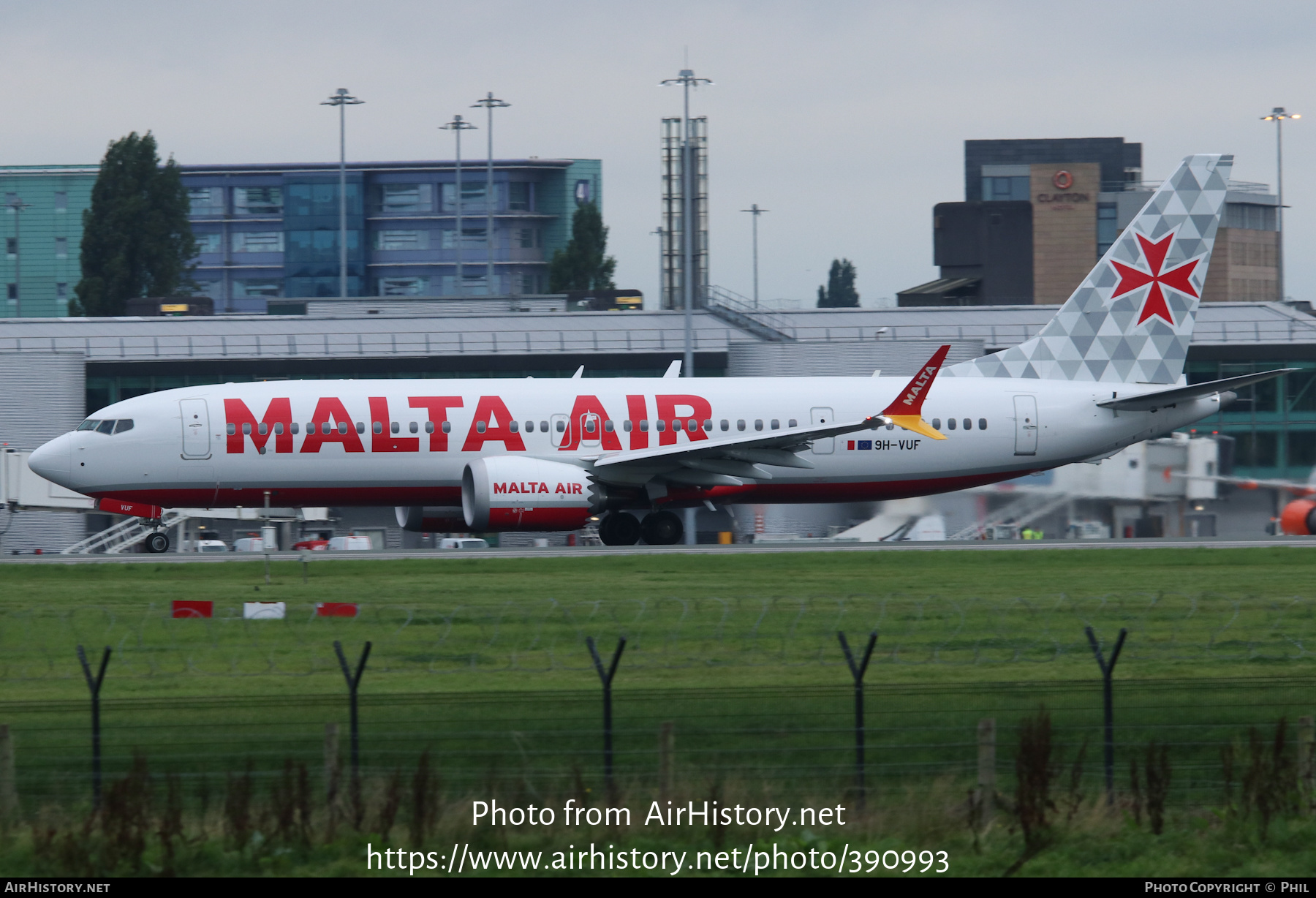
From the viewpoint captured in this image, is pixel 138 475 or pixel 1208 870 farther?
pixel 138 475

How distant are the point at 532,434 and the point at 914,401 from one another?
857cm

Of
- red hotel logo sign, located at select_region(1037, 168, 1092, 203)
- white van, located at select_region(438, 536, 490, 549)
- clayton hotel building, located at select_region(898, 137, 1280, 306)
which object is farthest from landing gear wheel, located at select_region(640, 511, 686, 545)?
red hotel logo sign, located at select_region(1037, 168, 1092, 203)

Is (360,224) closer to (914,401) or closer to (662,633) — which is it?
(914,401)

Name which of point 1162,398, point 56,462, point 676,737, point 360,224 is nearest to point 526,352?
point 56,462

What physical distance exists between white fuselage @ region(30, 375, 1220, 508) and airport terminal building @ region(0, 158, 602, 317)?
102088 mm

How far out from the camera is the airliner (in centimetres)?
3488

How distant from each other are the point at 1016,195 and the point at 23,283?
8370 centimetres

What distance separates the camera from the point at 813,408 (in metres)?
37.2

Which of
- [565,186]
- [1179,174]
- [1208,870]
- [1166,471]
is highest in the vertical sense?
[565,186]

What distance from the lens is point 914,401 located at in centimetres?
3450

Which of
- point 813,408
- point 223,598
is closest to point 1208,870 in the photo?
point 223,598

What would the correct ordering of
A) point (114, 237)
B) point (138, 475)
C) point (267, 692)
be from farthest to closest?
1. point (114, 237)
2. point (138, 475)
3. point (267, 692)

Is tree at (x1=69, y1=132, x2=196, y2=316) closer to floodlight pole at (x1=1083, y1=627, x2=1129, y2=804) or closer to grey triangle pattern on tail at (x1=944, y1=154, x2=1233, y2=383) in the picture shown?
grey triangle pattern on tail at (x1=944, y1=154, x2=1233, y2=383)

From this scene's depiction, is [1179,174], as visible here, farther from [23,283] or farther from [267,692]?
[23,283]
